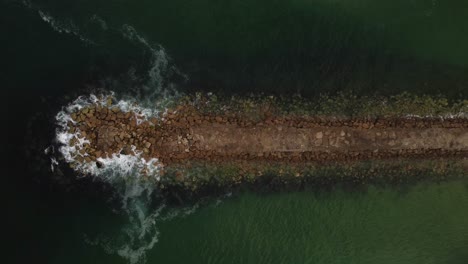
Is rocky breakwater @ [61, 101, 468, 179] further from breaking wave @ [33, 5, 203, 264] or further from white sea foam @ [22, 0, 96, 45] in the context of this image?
white sea foam @ [22, 0, 96, 45]

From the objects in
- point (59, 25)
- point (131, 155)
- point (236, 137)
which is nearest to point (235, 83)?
point (236, 137)

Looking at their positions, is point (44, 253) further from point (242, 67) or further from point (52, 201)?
point (242, 67)

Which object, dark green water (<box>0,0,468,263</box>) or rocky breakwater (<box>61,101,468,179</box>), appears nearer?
dark green water (<box>0,0,468,263</box>)

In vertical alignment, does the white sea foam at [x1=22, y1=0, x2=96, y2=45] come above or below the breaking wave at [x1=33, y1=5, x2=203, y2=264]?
above

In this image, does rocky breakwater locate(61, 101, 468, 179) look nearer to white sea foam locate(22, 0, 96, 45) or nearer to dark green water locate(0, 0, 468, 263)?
dark green water locate(0, 0, 468, 263)

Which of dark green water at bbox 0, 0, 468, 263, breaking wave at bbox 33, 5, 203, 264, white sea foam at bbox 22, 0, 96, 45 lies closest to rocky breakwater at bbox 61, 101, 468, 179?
breaking wave at bbox 33, 5, 203, 264

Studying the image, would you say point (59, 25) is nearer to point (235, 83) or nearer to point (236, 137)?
point (235, 83)

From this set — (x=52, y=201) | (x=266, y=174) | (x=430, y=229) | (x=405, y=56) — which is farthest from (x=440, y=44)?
(x=52, y=201)
